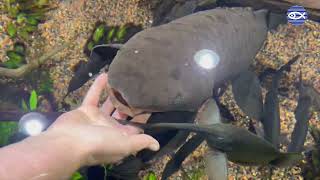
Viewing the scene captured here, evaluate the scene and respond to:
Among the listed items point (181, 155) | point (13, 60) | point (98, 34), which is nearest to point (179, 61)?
point (181, 155)

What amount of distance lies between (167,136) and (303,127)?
1001 mm

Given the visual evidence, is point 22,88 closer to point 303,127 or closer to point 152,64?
point 152,64

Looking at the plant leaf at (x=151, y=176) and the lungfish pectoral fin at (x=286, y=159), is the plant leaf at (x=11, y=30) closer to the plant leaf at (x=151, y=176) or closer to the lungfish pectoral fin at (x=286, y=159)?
the plant leaf at (x=151, y=176)

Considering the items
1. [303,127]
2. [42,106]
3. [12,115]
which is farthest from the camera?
[42,106]

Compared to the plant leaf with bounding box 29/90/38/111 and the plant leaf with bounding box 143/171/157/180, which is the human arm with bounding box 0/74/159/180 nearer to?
the plant leaf with bounding box 143/171/157/180

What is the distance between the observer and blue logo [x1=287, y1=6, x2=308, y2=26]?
140 inches

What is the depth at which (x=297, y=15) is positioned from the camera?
12.1 feet

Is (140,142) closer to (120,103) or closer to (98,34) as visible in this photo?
(120,103)

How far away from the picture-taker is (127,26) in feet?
11.9

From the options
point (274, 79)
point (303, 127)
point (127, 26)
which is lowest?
point (303, 127)

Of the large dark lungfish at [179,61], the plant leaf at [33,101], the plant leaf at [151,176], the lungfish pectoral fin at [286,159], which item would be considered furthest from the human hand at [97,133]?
the plant leaf at [33,101]

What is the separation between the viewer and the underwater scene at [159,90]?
232 cm

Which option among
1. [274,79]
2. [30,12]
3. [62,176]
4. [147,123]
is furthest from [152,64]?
→ [30,12]

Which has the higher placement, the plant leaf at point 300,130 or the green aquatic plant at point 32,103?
the green aquatic plant at point 32,103
